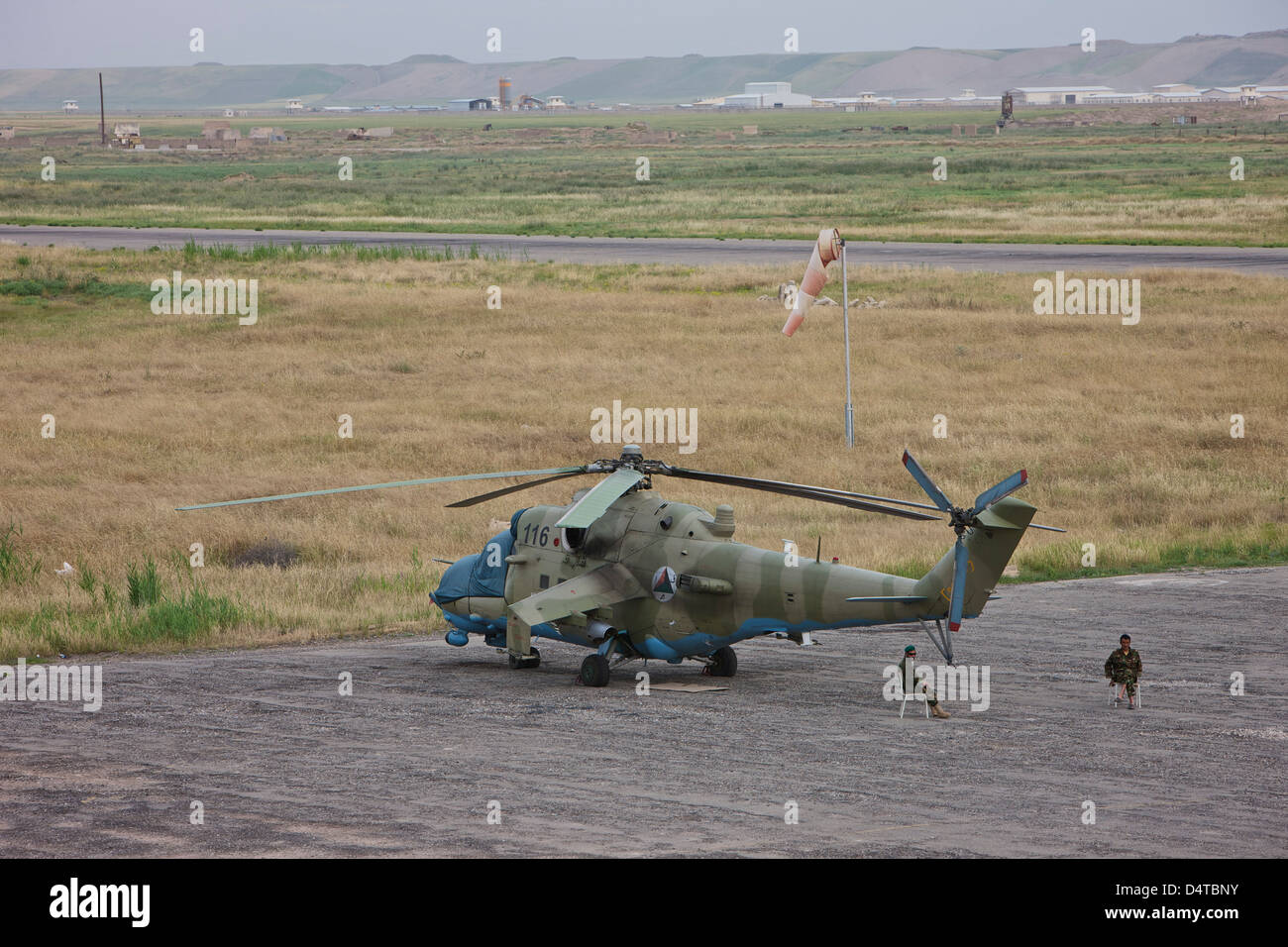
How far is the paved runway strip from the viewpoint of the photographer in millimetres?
13516

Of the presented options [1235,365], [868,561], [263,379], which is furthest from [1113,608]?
[263,379]

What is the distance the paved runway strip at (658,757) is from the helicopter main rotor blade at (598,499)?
100 inches

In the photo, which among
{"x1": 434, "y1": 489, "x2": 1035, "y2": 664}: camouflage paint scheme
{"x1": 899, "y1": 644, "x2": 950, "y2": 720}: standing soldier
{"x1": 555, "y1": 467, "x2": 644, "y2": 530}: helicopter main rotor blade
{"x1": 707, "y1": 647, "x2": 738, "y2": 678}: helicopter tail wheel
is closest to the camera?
{"x1": 555, "y1": 467, "x2": 644, "y2": 530}: helicopter main rotor blade

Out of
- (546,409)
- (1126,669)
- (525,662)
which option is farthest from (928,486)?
(546,409)

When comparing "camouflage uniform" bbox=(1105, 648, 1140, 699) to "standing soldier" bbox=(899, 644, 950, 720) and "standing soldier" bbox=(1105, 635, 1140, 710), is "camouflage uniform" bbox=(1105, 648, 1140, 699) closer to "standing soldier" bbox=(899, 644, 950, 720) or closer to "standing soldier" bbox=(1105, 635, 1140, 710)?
"standing soldier" bbox=(1105, 635, 1140, 710)

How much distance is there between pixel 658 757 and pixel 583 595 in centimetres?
317

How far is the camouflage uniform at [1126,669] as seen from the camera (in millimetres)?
17859

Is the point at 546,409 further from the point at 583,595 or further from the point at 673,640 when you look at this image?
the point at 673,640

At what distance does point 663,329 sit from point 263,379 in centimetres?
1443

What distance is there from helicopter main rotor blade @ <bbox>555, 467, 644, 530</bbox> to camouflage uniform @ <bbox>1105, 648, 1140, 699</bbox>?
6.18 meters

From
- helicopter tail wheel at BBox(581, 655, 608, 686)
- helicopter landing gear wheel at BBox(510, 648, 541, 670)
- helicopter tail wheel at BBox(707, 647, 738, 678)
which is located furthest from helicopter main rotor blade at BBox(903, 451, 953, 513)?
helicopter landing gear wheel at BBox(510, 648, 541, 670)

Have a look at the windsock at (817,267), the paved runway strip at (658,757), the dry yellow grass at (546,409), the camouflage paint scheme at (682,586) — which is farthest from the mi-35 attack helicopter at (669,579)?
the windsock at (817,267)
